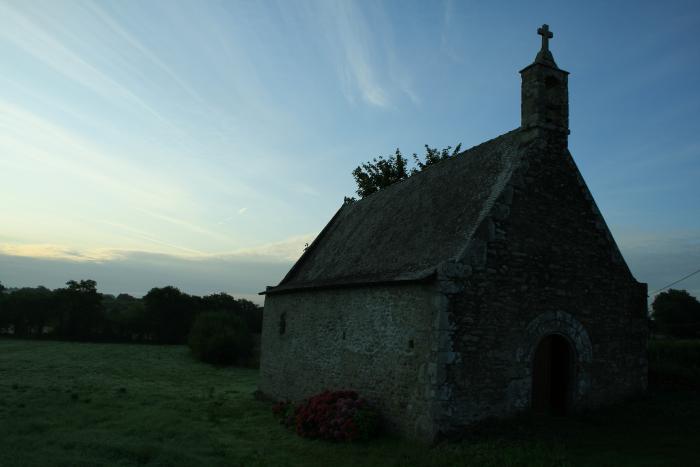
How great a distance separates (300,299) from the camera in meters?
19.0

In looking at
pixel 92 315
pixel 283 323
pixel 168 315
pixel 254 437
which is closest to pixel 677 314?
pixel 283 323

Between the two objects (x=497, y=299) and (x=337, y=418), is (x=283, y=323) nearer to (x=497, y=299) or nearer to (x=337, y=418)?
(x=337, y=418)

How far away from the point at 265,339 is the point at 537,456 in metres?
14.6

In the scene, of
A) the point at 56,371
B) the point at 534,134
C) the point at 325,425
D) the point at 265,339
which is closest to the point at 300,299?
the point at 265,339

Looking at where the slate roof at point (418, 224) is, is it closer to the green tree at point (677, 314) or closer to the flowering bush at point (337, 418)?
the flowering bush at point (337, 418)

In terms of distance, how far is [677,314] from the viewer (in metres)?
56.6

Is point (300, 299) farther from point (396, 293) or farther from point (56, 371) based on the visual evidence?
point (56, 371)

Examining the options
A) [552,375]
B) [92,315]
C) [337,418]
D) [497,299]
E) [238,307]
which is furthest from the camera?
[238,307]

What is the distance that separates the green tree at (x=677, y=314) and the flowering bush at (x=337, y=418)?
52993mm

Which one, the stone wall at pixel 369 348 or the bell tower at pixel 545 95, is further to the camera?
the bell tower at pixel 545 95

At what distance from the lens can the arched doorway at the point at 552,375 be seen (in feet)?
42.8

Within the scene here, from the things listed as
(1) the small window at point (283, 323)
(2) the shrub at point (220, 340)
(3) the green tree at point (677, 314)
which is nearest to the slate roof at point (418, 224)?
(1) the small window at point (283, 323)

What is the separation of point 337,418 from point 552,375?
5.63 metres

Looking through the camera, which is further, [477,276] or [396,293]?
[396,293]
